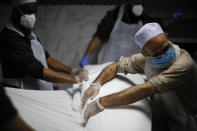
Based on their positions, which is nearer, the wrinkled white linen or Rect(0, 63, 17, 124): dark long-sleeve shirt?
Rect(0, 63, 17, 124): dark long-sleeve shirt

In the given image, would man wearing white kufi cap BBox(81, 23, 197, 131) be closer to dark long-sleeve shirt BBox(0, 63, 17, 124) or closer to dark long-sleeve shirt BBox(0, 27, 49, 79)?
dark long-sleeve shirt BBox(0, 27, 49, 79)

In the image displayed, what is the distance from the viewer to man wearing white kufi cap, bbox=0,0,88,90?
3.95 ft

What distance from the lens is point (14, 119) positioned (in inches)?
23.8

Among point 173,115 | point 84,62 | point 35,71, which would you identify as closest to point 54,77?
point 35,71

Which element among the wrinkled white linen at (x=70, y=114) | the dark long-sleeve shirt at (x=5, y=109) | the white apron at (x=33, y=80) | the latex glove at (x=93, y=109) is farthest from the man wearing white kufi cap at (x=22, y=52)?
the dark long-sleeve shirt at (x=5, y=109)

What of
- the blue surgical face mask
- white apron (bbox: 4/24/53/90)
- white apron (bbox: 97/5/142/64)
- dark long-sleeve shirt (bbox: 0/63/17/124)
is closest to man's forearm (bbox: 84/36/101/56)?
white apron (bbox: 97/5/142/64)

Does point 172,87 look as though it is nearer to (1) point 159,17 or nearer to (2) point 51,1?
(1) point 159,17

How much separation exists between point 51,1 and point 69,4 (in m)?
0.20

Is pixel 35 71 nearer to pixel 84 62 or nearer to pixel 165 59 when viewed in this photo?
pixel 84 62

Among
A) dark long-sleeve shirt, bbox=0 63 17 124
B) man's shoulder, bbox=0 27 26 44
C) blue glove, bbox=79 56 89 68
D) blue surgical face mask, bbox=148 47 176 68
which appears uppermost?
dark long-sleeve shirt, bbox=0 63 17 124

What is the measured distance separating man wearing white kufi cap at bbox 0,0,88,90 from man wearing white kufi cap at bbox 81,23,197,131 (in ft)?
1.13

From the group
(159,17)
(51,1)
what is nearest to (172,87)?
(159,17)

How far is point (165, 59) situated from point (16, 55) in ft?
2.62

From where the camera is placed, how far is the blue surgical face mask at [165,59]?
3.16ft
